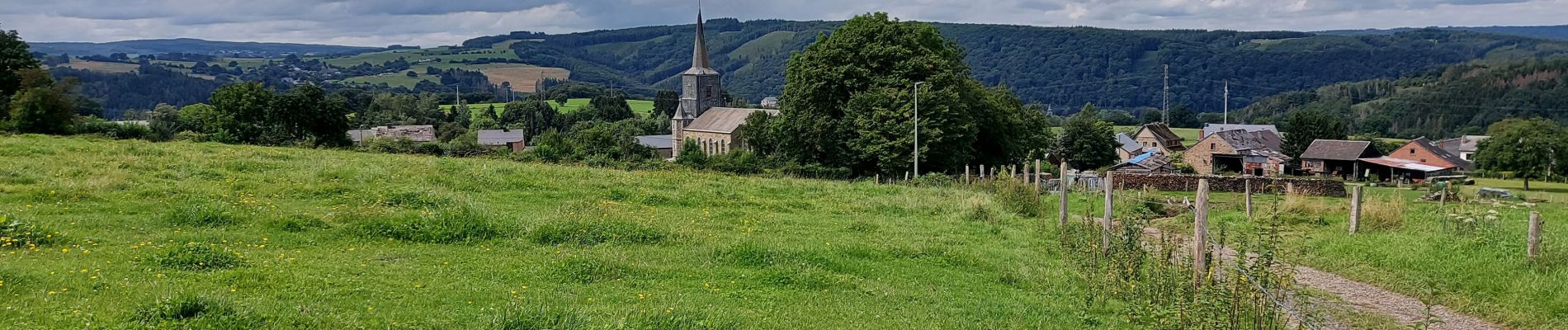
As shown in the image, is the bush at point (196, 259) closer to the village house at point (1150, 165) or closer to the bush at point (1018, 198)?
the bush at point (1018, 198)

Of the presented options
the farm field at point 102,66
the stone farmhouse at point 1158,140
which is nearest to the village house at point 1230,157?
the stone farmhouse at point 1158,140

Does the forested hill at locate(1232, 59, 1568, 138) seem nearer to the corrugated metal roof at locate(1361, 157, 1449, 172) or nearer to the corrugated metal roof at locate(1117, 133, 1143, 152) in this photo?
the corrugated metal roof at locate(1117, 133, 1143, 152)

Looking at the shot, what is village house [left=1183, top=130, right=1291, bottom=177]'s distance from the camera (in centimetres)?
7856

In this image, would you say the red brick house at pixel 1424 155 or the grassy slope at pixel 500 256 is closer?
the grassy slope at pixel 500 256

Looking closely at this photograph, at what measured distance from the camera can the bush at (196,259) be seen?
9.65 meters

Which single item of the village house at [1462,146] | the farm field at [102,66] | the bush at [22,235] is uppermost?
the farm field at [102,66]

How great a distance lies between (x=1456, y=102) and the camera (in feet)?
531

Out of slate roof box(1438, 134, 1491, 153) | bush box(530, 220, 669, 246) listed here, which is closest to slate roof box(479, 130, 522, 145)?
bush box(530, 220, 669, 246)

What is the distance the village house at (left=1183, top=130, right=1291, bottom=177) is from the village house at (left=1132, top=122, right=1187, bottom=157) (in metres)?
12.9

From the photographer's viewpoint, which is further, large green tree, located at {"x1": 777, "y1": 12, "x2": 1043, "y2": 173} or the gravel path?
large green tree, located at {"x1": 777, "y1": 12, "x2": 1043, "y2": 173}

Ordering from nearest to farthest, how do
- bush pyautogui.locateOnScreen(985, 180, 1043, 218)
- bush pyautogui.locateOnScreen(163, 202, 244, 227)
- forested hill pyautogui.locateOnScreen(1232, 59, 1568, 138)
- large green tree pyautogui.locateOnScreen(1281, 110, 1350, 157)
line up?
bush pyautogui.locateOnScreen(163, 202, 244, 227)
bush pyautogui.locateOnScreen(985, 180, 1043, 218)
large green tree pyautogui.locateOnScreen(1281, 110, 1350, 157)
forested hill pyautogui.locateOnScreen(1232, 59, 1568, 138)

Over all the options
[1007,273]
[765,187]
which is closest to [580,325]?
[1007,273]

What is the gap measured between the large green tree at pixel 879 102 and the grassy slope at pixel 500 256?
53.0 ft

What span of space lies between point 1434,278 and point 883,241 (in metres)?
6.77
